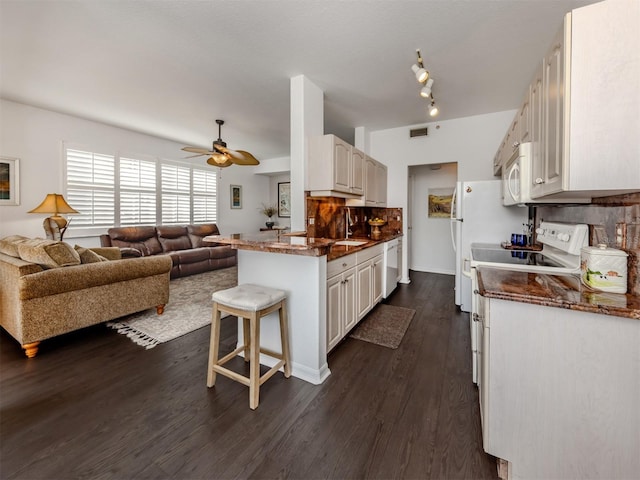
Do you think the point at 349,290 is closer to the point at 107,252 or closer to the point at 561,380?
the point at 561,380

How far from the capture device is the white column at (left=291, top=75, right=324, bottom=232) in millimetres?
3088

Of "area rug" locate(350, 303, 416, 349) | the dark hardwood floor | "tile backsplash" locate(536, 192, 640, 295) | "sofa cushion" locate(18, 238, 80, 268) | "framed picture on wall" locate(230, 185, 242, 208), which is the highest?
"framed picture on wall" locate(230, 185, 242, 208)

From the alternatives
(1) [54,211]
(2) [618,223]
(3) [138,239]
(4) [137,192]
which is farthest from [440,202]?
(1) [54,211]

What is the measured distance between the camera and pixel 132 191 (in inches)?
208

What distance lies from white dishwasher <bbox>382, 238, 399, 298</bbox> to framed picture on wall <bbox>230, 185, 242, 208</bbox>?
4.69 metres

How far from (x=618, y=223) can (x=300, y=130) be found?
2.67 meters

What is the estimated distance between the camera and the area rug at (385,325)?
2.71 metres

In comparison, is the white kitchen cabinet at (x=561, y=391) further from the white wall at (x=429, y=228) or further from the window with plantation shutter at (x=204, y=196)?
the window with plantation shutter at (x=204, y=196)

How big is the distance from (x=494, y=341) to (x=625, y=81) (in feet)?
3.73

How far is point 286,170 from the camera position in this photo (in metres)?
7.31

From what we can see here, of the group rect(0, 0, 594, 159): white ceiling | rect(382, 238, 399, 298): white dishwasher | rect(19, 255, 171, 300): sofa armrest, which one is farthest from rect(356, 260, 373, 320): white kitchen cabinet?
rect(19, 255, 171, 300): sofa armrest

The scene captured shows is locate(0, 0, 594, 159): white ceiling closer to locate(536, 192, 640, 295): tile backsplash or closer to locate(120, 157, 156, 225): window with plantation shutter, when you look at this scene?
locate(120, 157, 156, 225): window with plantation shutter

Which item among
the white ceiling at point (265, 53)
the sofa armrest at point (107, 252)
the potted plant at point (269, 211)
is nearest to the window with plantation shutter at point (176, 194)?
the white ceiling at point (265, 53)

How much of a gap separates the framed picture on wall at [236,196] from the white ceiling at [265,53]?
3022mm
